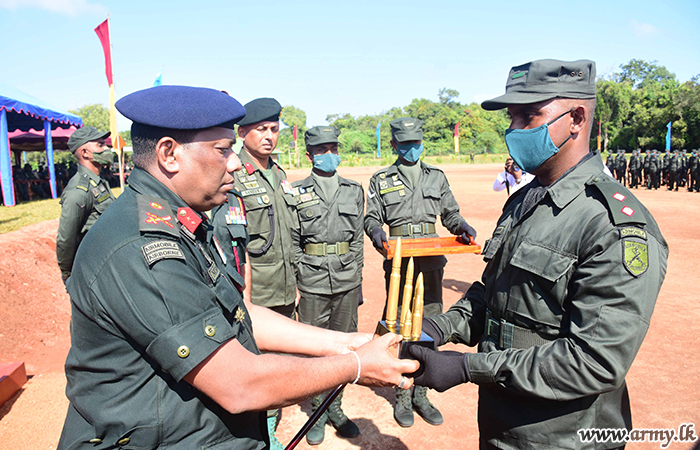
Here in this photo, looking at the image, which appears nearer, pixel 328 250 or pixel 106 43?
pixel 328 250

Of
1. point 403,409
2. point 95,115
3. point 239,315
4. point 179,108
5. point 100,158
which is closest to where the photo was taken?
point 179,108

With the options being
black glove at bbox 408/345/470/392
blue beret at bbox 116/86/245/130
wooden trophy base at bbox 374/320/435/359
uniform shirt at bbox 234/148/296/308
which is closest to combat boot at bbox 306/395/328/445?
uniform shirt at bbox 234/148/296/308

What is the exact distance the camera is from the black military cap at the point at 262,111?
14.6ft

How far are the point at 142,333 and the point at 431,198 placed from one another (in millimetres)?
4325

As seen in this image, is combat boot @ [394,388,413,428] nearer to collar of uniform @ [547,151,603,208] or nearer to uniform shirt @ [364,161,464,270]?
uniform shirt @ [364,161,464,270]

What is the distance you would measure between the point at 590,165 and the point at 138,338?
7.09ft

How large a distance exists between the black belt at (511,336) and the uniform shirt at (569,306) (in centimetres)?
2

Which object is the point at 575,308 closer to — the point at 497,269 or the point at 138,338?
the point at 497,269

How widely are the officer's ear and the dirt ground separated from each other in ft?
10.2

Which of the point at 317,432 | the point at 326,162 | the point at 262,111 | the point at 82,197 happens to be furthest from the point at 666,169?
the point at 82,197

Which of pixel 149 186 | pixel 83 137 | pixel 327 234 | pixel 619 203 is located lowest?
pixel 327 234

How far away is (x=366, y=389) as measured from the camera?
193 inches

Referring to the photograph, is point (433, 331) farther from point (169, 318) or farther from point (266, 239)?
point (266, 239)

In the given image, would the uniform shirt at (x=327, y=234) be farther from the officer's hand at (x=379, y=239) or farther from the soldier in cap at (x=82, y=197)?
the soldier in cap at (x=82, y=197)
